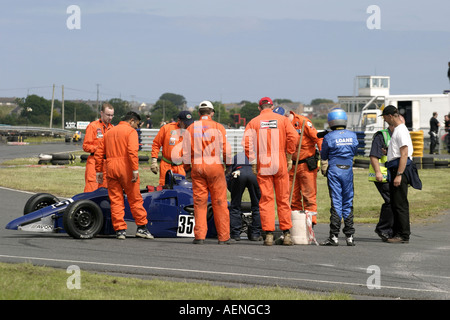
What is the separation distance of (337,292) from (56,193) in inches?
524

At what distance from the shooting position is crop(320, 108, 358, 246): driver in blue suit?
35.0 feet

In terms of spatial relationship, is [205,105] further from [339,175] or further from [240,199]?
[339,175]

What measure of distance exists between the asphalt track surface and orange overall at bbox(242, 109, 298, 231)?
49 centimetres

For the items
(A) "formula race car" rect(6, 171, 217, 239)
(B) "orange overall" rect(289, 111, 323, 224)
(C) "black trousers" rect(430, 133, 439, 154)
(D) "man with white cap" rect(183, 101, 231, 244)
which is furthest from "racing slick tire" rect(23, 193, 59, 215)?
(C) "black trousers" rect(430, 133, 439, 154)

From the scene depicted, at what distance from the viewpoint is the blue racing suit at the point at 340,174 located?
10719 mm

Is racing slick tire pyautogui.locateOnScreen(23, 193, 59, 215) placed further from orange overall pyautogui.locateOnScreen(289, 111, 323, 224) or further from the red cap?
orange overall pyautogui.locateOnScreen(289, 111, 323, 224)

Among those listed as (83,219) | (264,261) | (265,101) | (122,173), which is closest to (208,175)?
(122,173)

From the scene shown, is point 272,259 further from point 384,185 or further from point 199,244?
point 384,185

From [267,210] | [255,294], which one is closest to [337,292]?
[255,294]

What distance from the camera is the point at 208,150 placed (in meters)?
10.5

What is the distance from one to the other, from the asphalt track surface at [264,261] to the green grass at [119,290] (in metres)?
0.41

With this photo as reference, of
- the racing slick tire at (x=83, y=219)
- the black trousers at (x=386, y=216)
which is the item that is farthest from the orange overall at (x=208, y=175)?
the black trousers at (x=386, y=216)

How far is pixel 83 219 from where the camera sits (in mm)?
10445

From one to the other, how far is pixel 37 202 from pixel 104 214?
138 cm
